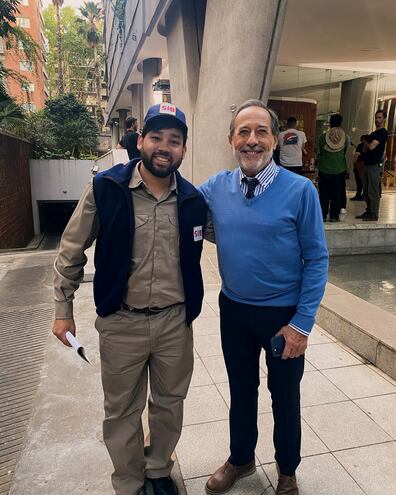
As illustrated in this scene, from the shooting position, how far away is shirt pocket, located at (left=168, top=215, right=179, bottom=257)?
6.33 ft

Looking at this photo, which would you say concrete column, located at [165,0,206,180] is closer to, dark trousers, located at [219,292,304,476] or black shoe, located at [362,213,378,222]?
black shoe, located at [362,213,378,222]

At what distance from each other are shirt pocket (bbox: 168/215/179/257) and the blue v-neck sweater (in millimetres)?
221

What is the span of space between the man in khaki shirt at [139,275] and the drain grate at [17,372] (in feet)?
2.88

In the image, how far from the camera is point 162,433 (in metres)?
2.13

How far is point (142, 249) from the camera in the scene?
1.91 meters

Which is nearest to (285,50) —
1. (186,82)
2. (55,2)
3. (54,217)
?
(186,82)

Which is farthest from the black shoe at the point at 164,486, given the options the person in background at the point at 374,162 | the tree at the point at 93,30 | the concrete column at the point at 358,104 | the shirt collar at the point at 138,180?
the tree at the point at 93,30

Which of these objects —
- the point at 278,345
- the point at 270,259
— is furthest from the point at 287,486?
the point at 270,259

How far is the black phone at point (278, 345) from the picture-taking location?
72.9 inches

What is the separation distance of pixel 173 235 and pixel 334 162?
6.14 meters

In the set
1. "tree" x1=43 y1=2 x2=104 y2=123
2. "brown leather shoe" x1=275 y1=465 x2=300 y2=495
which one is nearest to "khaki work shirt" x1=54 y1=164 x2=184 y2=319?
"brown leather shoe" x1=275 y1=465 x2=300 y2=495

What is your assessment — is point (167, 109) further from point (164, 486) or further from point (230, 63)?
point (230, 63)

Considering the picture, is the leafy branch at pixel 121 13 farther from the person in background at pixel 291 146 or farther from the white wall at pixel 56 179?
the person in background at pixel 291 146

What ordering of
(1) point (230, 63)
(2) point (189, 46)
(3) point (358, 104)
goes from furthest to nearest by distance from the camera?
(3) point (358, 104) < (2) point (189, 46) < (1) point (230, 63)
